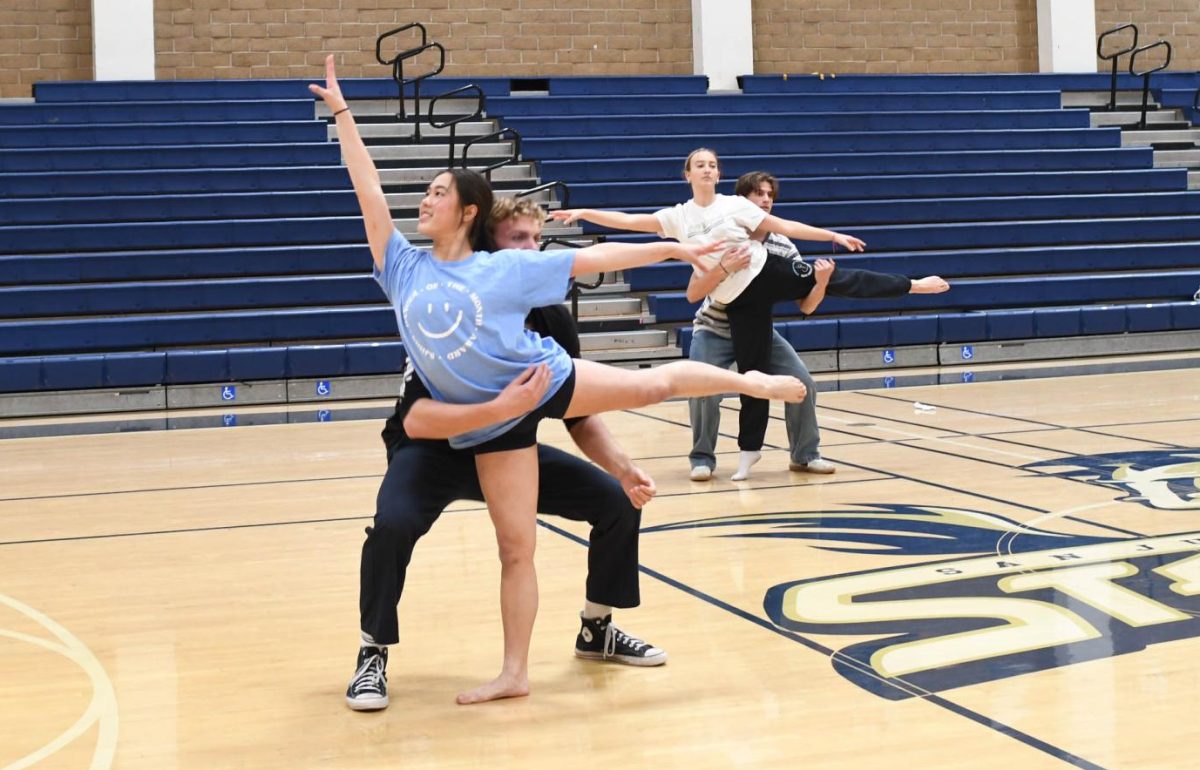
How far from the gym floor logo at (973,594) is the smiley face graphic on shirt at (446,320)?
49.9 inches

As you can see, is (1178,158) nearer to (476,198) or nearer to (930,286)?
(930,286)

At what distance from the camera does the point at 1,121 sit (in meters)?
12.7

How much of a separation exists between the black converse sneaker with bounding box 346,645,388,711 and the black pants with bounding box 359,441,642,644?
0.04 metres

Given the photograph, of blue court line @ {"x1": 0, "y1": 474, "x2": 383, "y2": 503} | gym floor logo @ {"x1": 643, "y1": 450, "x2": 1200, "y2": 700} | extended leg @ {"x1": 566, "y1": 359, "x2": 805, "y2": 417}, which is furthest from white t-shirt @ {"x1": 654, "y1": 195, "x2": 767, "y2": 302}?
extended leg @ {"x1": 566, "y1": 359, "x2": 805, "y2": 417}

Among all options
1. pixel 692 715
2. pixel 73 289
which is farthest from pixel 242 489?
pixel 73 289

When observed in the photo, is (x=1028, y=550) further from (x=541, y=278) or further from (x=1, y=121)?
(x=1, y=121)

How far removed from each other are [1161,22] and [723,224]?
544 inches

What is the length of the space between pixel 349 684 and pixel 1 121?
11.0 meters

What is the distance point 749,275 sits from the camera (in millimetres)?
6266

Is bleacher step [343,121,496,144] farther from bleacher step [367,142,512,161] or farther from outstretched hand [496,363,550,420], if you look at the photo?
outstretched hand [496,363,550,420]

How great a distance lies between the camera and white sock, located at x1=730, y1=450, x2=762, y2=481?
655 centimetres

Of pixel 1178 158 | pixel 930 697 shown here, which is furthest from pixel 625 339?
pixel 930 697

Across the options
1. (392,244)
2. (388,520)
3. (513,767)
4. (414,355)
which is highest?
(392,244)

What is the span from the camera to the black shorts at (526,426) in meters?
3.37
